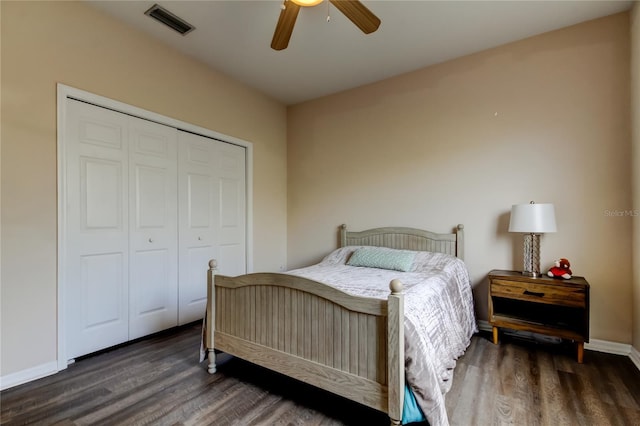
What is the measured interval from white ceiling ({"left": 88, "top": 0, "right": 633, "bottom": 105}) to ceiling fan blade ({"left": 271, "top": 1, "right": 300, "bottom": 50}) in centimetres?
45

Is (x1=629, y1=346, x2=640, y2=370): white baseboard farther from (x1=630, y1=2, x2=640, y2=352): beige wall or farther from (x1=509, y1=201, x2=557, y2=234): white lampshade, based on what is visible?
(x1=509, y1=201, x2=557, y2=234): white lampshade

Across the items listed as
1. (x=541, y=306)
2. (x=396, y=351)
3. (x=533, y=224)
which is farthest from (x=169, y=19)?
(x=541, y=306)

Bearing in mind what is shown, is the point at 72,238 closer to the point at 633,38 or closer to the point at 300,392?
the point at 300,392

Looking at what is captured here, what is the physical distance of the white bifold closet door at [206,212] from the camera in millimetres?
3152

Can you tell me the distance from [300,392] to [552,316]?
2.31m

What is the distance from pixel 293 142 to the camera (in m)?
4.39

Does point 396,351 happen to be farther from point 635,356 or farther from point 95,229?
point 95,229

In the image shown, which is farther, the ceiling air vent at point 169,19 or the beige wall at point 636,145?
the ceiling air vent at point 169,19

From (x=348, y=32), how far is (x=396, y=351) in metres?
2.60

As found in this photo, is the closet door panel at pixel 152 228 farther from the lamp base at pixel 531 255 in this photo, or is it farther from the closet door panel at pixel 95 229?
the lamp base at pixel 531 255

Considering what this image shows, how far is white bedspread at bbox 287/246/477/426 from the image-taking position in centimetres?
145

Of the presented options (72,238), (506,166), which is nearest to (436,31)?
(506,166)

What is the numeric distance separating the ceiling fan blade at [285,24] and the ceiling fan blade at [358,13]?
0.81ft

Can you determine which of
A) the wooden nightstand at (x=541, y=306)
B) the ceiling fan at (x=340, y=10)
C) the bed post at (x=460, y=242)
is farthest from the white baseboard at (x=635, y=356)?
the ceiling fan at (x=340, y=10)
